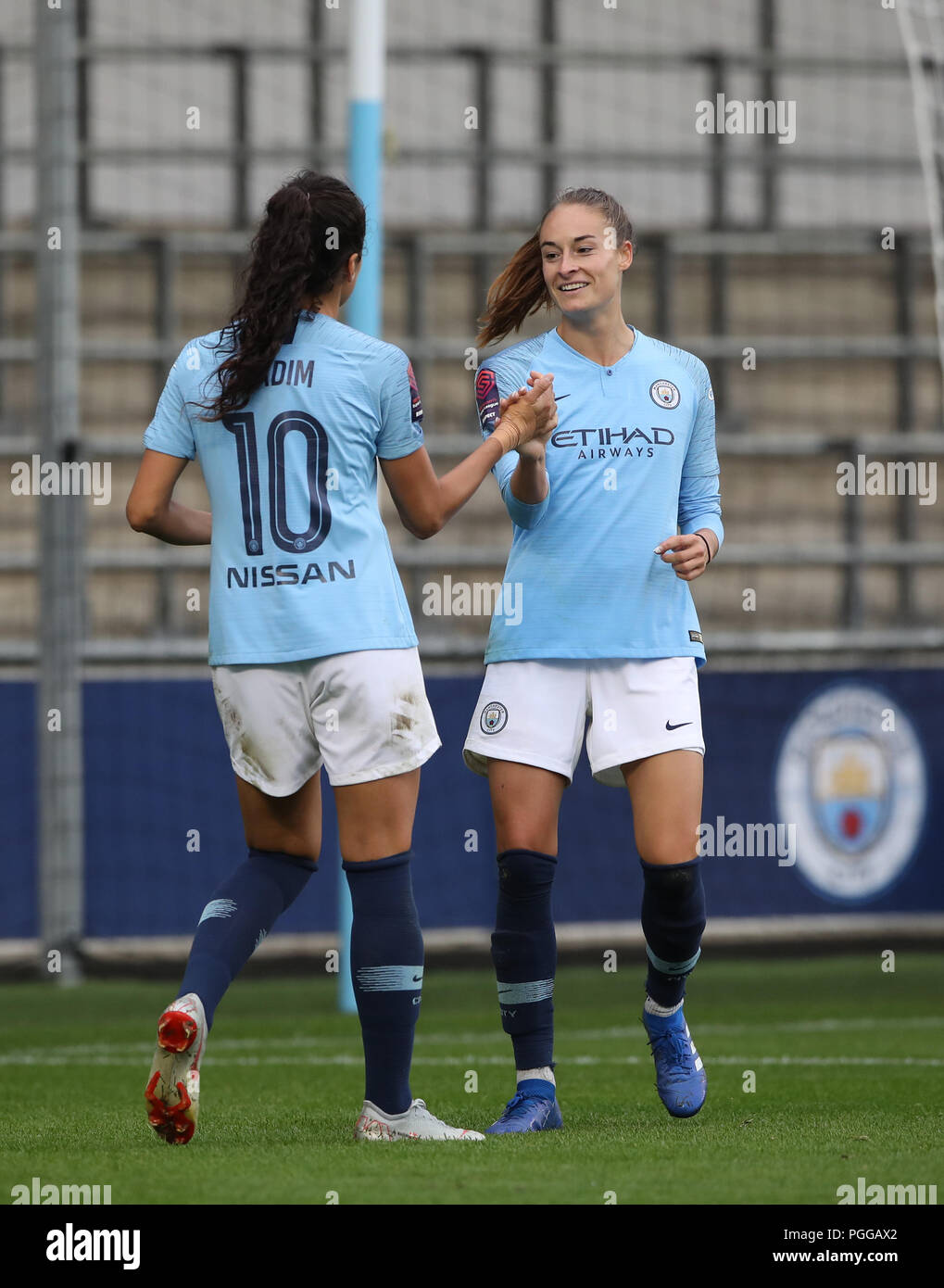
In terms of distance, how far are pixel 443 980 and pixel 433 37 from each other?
5.08m

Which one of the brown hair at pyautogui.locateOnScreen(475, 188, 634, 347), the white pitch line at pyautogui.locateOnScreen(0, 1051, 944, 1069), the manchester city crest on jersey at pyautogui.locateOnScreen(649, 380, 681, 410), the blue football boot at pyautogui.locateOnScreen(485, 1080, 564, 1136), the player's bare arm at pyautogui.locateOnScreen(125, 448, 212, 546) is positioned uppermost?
the brown hair at pyautogui.locateOnScreen(475, 188, 634, 347)

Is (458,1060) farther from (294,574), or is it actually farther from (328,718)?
(294,574)

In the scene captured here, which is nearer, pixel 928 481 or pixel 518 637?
pixel 518 637

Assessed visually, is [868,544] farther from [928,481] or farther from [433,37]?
[433,37]

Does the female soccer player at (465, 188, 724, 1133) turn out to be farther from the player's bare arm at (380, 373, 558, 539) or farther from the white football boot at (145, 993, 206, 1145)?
the white football boot at (145, 993, 206, 1145)

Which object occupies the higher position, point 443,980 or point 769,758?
point 769,758

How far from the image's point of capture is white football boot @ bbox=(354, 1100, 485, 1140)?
355 centimetres

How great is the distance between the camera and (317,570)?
3.48m

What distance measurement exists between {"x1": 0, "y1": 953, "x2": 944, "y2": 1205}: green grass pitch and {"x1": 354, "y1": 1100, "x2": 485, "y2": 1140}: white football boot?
0.05m

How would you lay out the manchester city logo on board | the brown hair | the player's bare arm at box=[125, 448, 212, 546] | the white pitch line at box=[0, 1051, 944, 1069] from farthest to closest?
the manchester city logo on board
the white pitch line at box=[0, 1051, 944, 1069]
the brown hair
the player's bare arm at box=[125, 448, 212, 546]

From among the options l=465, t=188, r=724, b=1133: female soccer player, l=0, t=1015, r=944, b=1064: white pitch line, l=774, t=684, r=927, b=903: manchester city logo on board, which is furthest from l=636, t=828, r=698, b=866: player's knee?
l=774, t=684, r=927, b=903: manchester city logo on board

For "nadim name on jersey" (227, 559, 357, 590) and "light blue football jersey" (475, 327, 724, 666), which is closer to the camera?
"nadim name on jersey" (227, 559, 357, 590)
